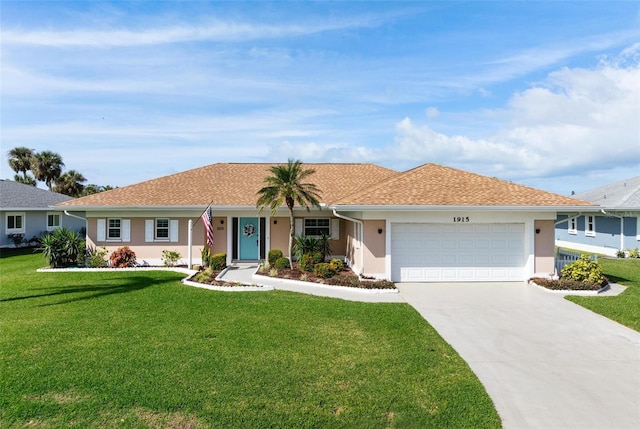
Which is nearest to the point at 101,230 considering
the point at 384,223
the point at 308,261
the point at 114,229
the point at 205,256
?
the point at 114,229

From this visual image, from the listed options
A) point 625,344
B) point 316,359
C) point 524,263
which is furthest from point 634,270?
point 316,359

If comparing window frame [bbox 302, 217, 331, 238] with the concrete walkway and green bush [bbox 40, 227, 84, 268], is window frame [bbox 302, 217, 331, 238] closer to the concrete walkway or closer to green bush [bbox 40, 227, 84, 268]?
the concrete walkway

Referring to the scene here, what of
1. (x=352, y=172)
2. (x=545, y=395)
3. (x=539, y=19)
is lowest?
(x=545, y=395)

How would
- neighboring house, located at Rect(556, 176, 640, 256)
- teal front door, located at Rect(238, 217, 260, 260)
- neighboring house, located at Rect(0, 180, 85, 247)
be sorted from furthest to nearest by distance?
neighboring house, located at Rect(0, 180, 85, 247) < neighboring house, located at Rect(556, 176, 640, 256) < teal front door, located at Rect(238, 217, 260, 260)

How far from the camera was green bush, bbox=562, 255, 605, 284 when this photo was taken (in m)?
12.6

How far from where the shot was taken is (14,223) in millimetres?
24391

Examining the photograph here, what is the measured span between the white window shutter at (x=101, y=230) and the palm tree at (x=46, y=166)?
98.8ft

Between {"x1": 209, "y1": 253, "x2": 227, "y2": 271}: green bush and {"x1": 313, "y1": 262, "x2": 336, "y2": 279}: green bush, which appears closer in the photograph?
{"x1": 313, "y1": 262, "x2": 336, "y2": 279}: green bush

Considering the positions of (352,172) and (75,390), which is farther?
(352,172)

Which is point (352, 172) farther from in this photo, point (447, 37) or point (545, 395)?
point (545, 395)

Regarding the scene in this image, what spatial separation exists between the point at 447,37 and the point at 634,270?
14.3 meters

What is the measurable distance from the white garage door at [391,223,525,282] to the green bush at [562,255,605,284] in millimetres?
1523

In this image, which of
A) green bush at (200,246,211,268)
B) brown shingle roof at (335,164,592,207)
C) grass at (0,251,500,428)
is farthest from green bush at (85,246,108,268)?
brown shingle roof at (335,164,592,207)

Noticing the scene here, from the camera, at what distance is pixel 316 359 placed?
21.1ft
